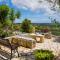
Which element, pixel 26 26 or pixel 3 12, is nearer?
pixel 3 12

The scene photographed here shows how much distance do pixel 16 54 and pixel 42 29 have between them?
26.0 ft

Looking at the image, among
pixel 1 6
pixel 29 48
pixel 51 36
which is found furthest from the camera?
pixel 51 36

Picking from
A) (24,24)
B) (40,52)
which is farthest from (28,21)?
(40,52)

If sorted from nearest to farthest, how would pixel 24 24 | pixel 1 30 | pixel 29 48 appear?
pixel 29 48
pixel 1 30
pixel 24 24

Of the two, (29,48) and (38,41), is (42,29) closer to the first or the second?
(38,41)

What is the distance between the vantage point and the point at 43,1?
249 inches

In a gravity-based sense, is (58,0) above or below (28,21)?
above

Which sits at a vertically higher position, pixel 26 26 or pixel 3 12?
pixel 3 12

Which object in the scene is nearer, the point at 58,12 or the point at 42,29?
the point at 58,12

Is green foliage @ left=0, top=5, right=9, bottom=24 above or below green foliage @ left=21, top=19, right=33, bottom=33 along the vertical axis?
above

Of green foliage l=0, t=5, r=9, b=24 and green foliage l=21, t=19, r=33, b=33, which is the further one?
green foliage l=21, t=19, r=33, b=33

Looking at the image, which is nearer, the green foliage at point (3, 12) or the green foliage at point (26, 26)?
the green foliage at point (3, 12)

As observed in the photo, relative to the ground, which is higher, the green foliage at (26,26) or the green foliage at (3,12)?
the green foliage at (3,12)

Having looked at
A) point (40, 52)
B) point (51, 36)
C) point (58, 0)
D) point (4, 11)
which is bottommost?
point (51, 36)
